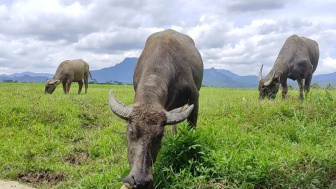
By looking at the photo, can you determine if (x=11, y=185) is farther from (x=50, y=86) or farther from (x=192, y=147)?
(x=50, y=86)

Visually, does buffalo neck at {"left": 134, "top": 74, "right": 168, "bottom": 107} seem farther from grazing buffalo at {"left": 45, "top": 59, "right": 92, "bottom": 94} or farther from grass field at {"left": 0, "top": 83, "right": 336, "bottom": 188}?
grazing buffalo at {"left": 45, "top": 59, "right": 92, "bottom": 94}

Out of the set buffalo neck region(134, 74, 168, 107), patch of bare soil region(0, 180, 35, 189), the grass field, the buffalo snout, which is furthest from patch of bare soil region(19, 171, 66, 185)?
the buffalo snout

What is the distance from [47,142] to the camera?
5.94 m

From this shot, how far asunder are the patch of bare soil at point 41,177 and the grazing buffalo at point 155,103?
174 centimetres

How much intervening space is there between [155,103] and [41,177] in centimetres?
237

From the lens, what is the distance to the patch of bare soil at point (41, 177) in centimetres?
470

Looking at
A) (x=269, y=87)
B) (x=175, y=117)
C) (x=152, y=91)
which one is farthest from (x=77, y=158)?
(x=269, y=87)

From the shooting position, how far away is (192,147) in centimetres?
397

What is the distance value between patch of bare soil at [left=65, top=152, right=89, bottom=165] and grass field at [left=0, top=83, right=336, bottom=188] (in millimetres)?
17

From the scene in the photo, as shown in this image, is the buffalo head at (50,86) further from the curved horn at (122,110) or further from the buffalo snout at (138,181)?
the buffalo snout at (138,181)

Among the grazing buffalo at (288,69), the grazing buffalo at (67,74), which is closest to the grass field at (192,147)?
the grazing buffalo at (288,69)

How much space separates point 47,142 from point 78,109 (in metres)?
2.38

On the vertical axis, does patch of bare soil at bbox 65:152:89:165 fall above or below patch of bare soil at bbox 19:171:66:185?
above

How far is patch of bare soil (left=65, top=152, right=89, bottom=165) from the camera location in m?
5.44
